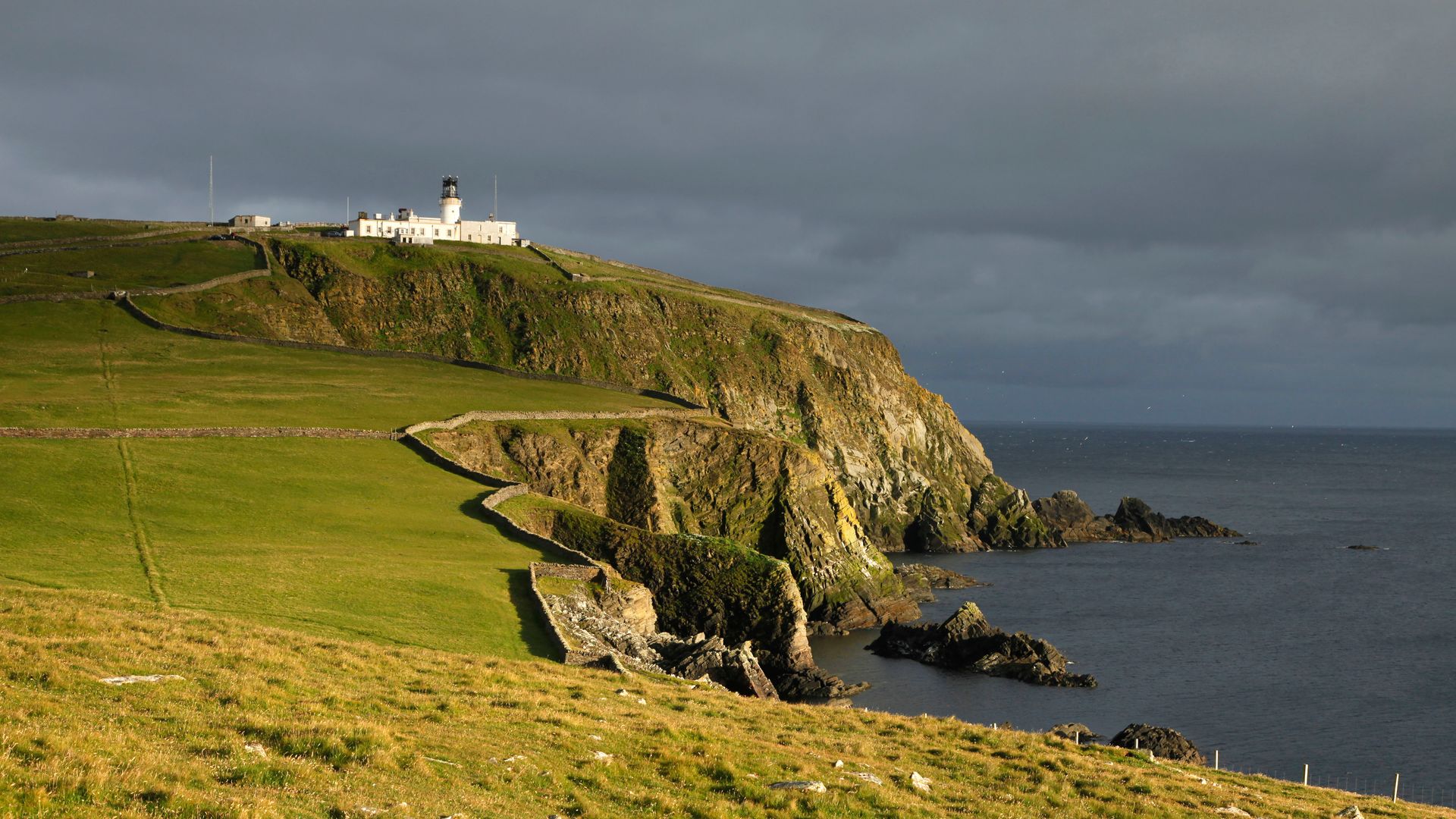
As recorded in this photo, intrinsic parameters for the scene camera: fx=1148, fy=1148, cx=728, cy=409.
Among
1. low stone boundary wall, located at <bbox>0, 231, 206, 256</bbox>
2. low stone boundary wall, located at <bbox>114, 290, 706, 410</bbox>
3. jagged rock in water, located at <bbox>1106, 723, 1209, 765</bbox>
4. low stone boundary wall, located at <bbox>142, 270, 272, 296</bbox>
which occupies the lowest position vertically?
jagged rock in water, located at <bbox>1106, 723, 1209, 765</bbox>

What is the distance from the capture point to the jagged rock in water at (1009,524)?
133625mm

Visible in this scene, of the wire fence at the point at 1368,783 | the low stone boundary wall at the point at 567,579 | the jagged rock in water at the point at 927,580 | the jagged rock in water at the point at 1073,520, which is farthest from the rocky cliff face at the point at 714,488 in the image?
the jagged rock in water at the point at 1073,520

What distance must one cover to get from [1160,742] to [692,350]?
301 ft

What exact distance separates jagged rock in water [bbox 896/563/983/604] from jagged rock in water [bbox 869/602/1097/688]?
1753cm

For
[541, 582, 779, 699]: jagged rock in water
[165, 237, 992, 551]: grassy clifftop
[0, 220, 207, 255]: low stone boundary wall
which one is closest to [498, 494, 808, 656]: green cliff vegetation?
[541, 582, 779, 699]: jagged rock in water

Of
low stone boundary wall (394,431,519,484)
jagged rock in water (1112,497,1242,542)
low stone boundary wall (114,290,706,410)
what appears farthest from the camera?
jagged rock in water (1112,497,1242,542)

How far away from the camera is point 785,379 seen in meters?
137

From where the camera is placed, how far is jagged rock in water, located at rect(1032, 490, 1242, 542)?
462 ft

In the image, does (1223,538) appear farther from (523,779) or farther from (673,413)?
(523,779)

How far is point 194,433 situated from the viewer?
235ft

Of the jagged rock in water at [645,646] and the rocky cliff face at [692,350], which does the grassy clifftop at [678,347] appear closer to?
the rocky cliff face at [692,350]

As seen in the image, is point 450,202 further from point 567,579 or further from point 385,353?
point 567,579

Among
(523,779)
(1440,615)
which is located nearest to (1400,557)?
(1440,615)

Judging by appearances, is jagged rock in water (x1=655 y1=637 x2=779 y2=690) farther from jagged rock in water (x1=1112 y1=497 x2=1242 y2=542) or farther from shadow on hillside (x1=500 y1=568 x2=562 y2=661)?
jagged rock in water (x1=1112 y1=497 x2=1242 y2=542)
